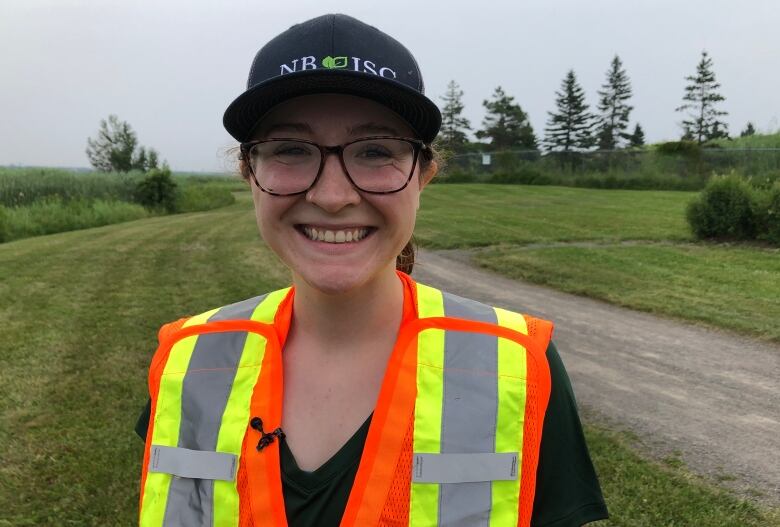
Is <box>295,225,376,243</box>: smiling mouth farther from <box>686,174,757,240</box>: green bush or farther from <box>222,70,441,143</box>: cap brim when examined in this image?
<box>686,174,757,240</box>: green bush

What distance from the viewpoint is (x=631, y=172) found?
2989 cm

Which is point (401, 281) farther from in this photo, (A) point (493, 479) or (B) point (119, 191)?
(B) point (119, 191)

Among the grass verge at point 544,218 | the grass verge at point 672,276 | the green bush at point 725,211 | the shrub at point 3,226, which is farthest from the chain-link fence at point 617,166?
the shrub at point 3,226

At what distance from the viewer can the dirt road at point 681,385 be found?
3984 millimetres

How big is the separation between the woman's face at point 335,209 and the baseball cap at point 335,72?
1.5 inches

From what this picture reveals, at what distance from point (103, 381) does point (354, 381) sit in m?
4.44

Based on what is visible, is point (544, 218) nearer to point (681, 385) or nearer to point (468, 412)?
point (681, 385)

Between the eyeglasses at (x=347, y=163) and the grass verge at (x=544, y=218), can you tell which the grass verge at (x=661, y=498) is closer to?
the eyeglasses at (x=347, y=163)

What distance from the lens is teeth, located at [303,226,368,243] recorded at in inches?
51.5

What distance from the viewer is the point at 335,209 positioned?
128 centimetres

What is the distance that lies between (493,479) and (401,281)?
1.90 ft

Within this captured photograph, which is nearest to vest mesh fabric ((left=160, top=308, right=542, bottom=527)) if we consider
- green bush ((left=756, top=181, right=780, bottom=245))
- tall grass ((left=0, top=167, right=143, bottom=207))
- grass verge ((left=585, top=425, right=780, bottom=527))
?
grass verge ((left=585, top=425, right=780, bottom=527))

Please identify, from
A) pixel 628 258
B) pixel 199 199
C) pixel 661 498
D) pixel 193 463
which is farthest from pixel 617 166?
pixel 193 463

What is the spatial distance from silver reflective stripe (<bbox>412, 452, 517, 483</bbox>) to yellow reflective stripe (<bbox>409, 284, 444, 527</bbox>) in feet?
0.06
